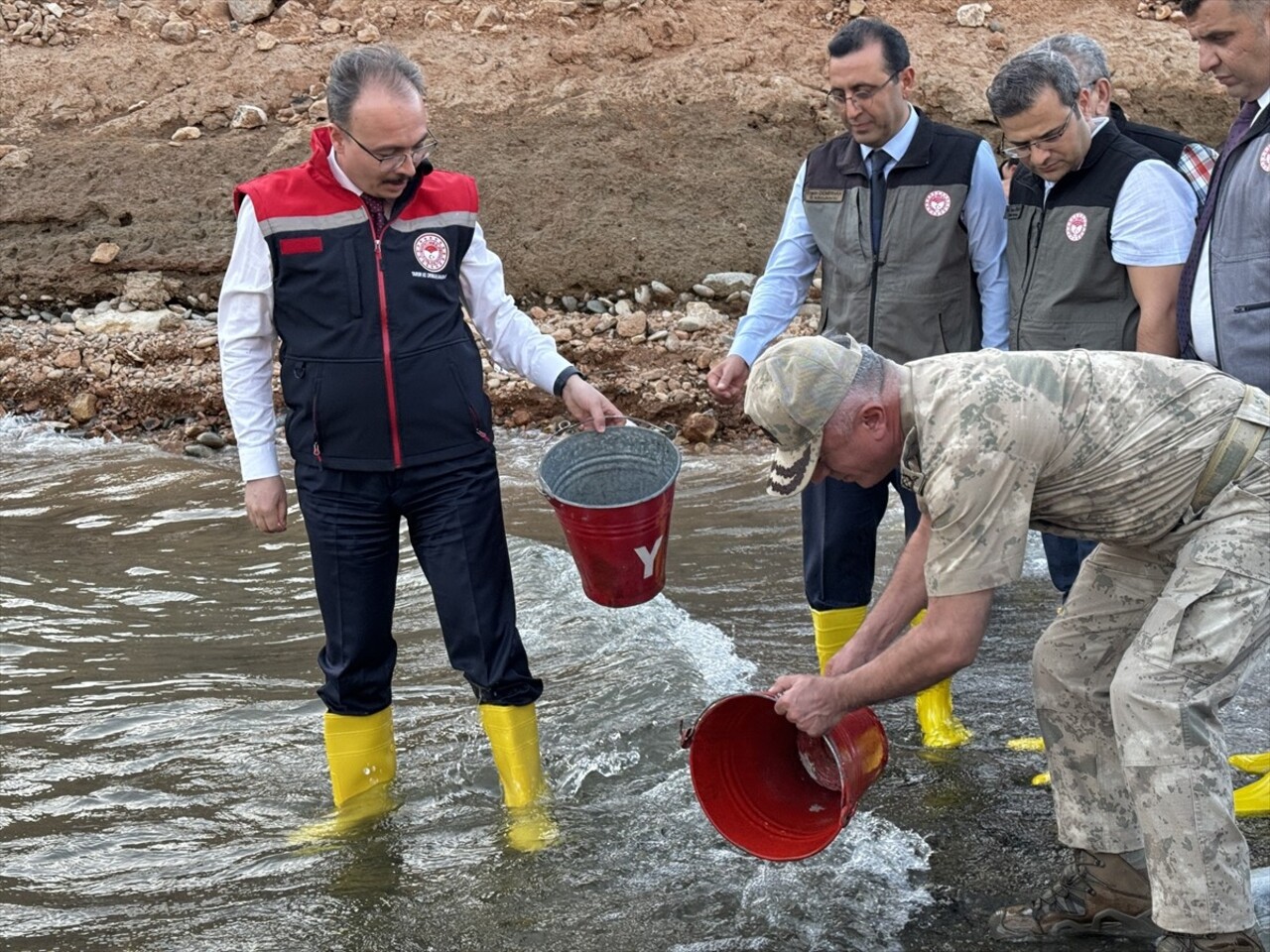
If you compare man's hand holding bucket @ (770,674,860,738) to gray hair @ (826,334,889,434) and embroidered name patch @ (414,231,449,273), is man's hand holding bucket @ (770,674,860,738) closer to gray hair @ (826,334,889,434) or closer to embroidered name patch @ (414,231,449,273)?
gray hair @ (826,334,889,434)

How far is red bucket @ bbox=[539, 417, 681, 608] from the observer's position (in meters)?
4.18

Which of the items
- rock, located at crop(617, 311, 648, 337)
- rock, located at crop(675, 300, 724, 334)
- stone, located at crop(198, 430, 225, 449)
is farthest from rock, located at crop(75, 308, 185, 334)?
rock, located at crop(675, 300, 724, 334)

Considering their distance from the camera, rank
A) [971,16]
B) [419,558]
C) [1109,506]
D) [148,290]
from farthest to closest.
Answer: [971,16], [148,290], [419,558], [1109,506]

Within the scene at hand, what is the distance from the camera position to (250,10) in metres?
13.9

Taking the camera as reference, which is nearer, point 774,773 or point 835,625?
point 774,773

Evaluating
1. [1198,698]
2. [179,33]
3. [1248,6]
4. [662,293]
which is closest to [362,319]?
[1198,698]

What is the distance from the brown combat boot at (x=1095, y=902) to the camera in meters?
3.58

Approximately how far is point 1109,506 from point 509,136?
9.99m

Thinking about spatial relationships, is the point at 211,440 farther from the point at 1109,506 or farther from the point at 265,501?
the point at 1109,506

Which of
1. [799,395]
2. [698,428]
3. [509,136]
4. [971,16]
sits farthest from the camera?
[971,16]

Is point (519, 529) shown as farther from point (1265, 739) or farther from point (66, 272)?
point (66, 272)

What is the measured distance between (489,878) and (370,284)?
1632 millimetres

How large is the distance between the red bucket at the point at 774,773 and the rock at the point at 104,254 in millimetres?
9173

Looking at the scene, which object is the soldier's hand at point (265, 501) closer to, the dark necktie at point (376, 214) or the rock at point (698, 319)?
the dark necktie at point (376, 214)
